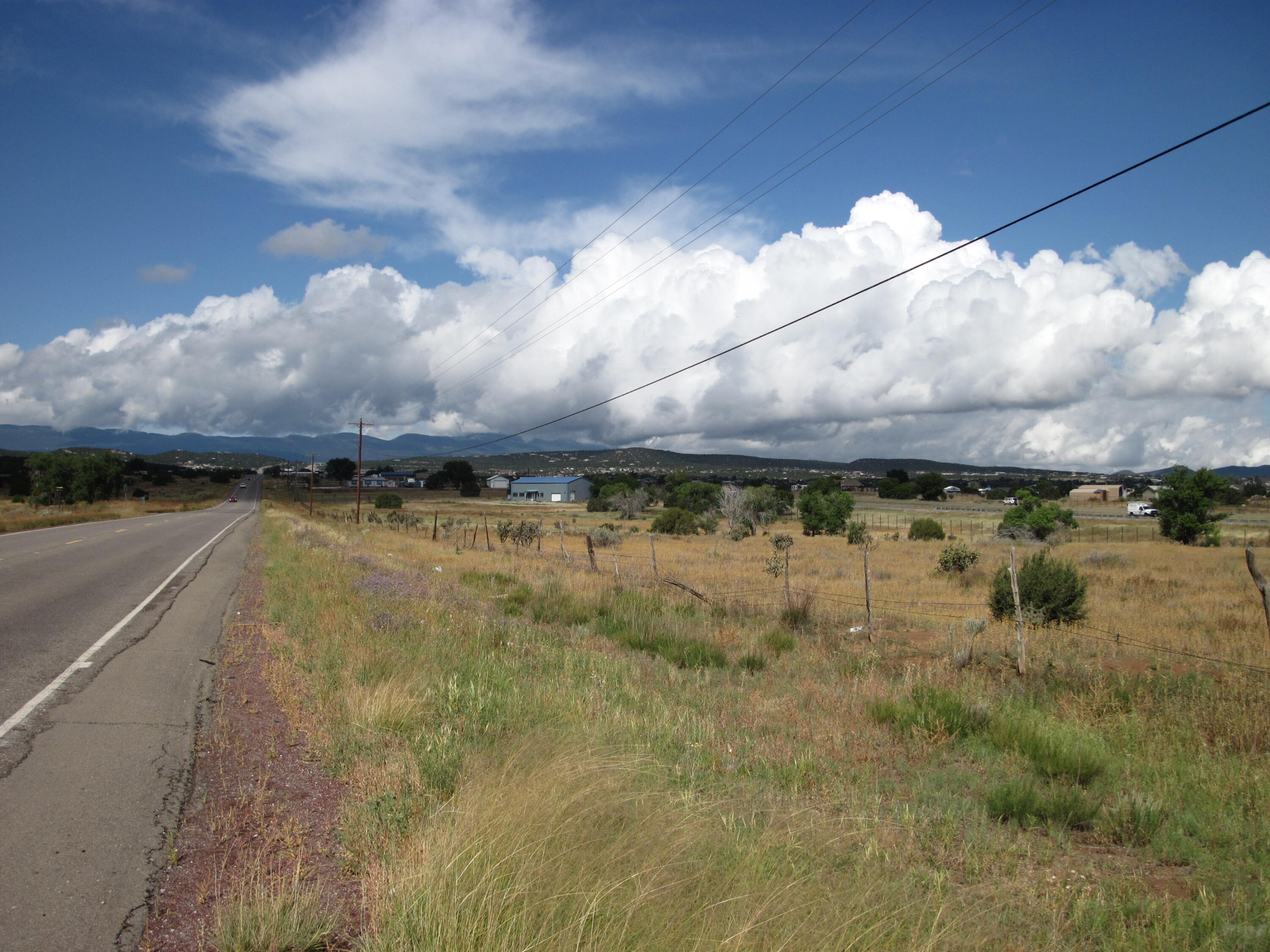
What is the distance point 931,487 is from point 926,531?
4063 inches

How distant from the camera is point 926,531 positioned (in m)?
54.0

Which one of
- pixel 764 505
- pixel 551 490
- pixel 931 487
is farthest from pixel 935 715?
pixel 931 487

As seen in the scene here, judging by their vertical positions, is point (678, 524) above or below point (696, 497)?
below

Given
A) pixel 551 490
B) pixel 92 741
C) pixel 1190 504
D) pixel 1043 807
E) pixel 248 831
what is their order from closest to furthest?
pixel 248 831, pixel 1043 807, pixel 92 741, pixel 1190 504, pixel 551 490

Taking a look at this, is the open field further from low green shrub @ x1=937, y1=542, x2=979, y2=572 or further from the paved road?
low green shrub @ x1=937, y1=542, x2=979, y2=572

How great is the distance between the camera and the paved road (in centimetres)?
374

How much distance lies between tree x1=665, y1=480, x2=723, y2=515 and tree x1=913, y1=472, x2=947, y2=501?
69105mm

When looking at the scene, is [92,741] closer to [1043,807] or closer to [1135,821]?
[1043,807]

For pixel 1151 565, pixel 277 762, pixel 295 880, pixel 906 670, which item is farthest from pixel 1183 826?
pixel 1151 565

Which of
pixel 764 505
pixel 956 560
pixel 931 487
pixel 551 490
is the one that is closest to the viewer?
pixel 956 560

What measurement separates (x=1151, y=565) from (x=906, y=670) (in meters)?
26.5

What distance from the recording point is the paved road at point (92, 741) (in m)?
3.74

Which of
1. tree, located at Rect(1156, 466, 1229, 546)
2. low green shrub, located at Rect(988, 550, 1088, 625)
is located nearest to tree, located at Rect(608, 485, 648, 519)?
tree, located at Rect(1156, 466, 1229, 546)

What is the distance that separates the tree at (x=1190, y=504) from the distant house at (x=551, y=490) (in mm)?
97642
